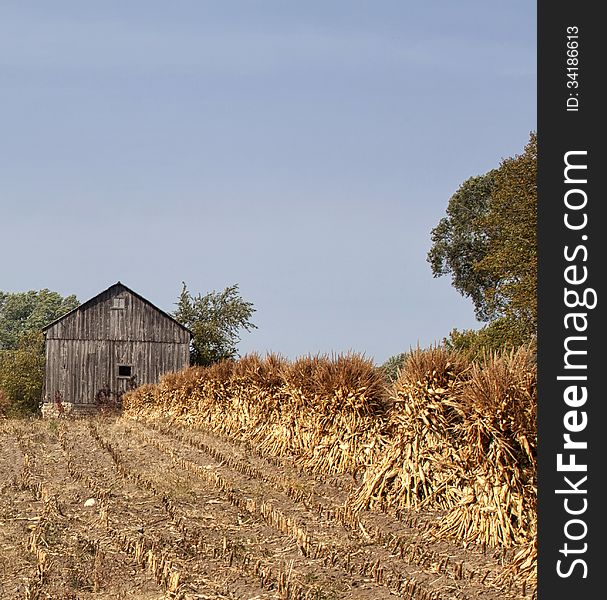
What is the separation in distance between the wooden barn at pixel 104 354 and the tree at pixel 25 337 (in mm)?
19948

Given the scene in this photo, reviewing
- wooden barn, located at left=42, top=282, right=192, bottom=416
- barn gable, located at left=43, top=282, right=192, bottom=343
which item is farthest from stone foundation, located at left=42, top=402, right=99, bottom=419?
barn gable, located at left=43, top=282, right=192, bottom=343

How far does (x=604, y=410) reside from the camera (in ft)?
23.4

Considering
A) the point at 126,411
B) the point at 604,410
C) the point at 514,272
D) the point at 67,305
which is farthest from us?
the point at 67,305

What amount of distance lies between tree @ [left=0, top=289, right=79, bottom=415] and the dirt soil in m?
53.1

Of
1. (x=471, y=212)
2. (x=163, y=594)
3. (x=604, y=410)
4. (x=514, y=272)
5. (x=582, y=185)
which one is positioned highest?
(x=471, y=212)

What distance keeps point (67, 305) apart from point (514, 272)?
267ft

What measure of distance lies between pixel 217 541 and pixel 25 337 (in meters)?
79.6

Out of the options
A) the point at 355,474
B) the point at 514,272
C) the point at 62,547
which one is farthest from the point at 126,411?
the point at 62,547

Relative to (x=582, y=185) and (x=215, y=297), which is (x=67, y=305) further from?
(x=582, y=185)

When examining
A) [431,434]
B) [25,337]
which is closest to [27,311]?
[25,337]

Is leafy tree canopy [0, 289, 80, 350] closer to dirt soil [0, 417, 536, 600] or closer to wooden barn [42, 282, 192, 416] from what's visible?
wooden barn [42, 282, 192, 416]

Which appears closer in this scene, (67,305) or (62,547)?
(62,547)

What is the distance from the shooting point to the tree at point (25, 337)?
2734 inches

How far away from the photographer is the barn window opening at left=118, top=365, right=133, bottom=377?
50531 mm
